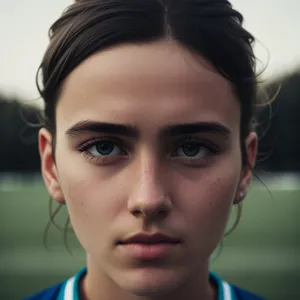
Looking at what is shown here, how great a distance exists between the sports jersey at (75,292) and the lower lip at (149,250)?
0.85 ft

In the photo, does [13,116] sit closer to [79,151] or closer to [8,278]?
[8,278]

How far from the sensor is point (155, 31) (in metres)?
0.98

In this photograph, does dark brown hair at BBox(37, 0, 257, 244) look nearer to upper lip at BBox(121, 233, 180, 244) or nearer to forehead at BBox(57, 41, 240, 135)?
forehead at BBox(57, 41, 240, 135)

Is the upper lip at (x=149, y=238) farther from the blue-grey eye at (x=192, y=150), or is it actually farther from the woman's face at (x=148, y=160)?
the blue-grey eye at (x=192, y=150)

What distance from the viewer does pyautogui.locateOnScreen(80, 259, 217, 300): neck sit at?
3.50ft

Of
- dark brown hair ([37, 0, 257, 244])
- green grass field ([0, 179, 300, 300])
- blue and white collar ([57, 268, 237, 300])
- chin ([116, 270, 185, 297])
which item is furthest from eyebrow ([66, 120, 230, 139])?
green grass field ([0, 179, 300, 300])

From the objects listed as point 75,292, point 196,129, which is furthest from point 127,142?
point 75,292

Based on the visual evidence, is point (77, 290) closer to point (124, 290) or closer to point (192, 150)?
point (124, 290)

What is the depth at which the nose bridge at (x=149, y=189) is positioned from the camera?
89 centimetres

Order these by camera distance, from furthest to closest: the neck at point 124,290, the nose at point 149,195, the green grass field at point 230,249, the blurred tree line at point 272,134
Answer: the green grass field at point 230,249 → the blurred tree line at point 272,134 → the neck at point 124,290 → the nose at point 149,195

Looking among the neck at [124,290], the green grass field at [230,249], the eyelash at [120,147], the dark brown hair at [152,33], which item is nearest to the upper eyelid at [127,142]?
the eyelash at [120,147]

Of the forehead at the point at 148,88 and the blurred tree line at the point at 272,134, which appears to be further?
the blurred tree line at the point at 272,134

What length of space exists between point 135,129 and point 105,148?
8 cm

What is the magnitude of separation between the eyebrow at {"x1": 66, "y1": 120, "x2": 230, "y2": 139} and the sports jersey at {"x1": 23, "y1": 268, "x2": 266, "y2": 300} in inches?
13.5
